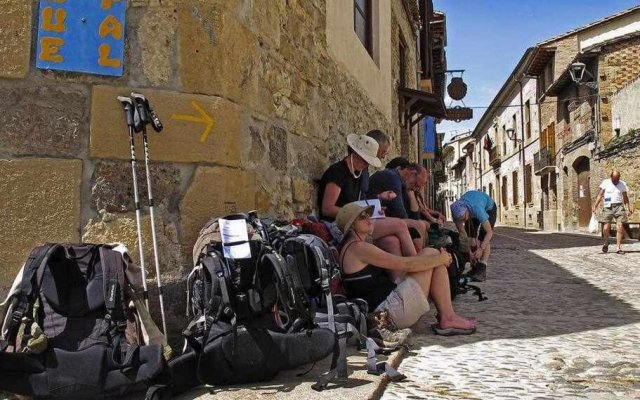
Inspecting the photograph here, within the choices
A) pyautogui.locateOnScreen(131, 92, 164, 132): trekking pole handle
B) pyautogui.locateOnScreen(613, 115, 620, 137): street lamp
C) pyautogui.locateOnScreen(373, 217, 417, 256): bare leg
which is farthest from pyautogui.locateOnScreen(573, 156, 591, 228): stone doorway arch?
pyautogui.locateOnScreen(131, 92, 164, 132): trekking pole handle

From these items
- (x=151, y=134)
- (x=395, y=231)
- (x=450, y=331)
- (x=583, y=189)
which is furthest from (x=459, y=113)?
(x=151, y=134)

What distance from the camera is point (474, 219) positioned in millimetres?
6234

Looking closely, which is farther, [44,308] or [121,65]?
[121,65]

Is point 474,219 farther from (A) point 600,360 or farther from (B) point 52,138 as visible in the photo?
(B) point 52,138

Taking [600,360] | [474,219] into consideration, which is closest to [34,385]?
[600,360]

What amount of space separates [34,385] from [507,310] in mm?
3605

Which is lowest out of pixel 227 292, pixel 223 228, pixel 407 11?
pixel 227 292

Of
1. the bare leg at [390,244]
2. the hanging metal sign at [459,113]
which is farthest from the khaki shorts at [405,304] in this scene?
the hanging metal sign at [459,113]

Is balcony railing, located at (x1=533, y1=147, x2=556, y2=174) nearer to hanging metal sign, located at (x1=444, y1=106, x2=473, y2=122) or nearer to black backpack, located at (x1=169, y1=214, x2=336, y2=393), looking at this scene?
hanging metal sign, located at (x1=444, y1=106, x2=473, y2=122)

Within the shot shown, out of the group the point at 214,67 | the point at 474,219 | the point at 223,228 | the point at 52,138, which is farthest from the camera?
the point at 474,219

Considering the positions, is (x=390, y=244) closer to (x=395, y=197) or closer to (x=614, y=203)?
(x=395, y=197)

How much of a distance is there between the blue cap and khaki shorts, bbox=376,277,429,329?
95.2 inches

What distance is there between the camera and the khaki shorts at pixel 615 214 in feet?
34.5

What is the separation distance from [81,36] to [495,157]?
3635 cm
